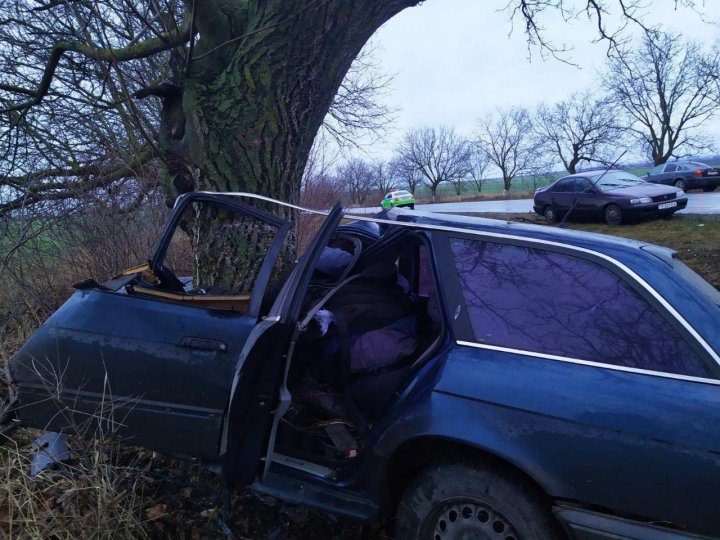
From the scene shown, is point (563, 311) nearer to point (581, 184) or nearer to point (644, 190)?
point (644, 190)

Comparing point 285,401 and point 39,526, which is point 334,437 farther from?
point 39,526

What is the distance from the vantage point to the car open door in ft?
7.47

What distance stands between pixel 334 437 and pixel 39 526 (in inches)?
60.8

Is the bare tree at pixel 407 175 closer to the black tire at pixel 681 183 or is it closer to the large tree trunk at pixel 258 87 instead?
the black tire at pixel 681 183

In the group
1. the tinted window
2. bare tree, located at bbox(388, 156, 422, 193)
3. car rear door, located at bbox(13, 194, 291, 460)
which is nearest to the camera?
car rear door, located at bbox(13, 194, 291, 460)

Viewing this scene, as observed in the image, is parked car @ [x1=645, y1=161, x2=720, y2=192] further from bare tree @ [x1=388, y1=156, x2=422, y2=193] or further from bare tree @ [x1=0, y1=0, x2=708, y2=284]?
bare tree @ [x1=388, y1=156, x2=422, y2=193]

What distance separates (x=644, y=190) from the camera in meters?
13.3

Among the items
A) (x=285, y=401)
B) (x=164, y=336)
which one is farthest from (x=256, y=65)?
(x=285, y=401)

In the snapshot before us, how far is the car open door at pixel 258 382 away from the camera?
2.28m

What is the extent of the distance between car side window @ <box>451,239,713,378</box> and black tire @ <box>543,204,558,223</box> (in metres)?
15.6

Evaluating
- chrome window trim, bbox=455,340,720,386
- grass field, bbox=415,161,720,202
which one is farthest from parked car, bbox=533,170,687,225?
grass field, bbox=415,161,720,202

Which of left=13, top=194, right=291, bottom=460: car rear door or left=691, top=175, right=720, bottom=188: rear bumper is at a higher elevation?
left=691, top=175, right=720, bottom=188: rear bumper

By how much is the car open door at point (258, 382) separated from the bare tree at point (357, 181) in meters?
14.6

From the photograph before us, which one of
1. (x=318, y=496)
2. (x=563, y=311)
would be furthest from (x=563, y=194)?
(x=318, y=496)
